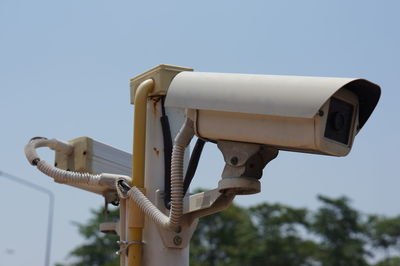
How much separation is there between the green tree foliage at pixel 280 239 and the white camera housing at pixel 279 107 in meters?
51.0

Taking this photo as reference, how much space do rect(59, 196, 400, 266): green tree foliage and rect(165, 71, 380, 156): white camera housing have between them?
167ft

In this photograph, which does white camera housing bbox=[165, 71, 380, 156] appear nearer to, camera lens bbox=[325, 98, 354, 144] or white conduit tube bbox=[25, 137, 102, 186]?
camera lens bbox=[325, 98, 354, 144]

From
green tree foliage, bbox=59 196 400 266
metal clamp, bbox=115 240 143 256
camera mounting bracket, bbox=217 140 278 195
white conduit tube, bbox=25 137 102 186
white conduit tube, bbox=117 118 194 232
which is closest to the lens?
camera mounting bracket, bbox=217 140 278 195

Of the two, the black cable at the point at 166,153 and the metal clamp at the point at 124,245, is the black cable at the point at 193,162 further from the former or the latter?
the metal clamp at the point at 124,245

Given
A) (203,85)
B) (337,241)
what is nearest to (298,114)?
(203,85)

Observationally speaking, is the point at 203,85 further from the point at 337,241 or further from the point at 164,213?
the point at 337,241

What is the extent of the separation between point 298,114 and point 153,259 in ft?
3.79

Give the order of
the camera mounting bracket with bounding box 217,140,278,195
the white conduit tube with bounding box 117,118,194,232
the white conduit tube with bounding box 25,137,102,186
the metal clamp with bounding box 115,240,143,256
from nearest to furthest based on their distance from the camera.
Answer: the camera mounting bracket with bounding box 217,140,278,195 < the white conduit tube with bounding box 117,118,194,232 < the metal clamp with bounding box 115,240,143,256 < the white conduit tube with bounding box 25,137,102,186

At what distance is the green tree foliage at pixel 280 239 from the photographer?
5569cm

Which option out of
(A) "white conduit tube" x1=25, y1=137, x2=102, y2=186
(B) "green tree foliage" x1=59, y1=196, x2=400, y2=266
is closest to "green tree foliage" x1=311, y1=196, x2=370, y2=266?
(B) "green tree foliage" x1=59, y1=196, x2=400, y2=266

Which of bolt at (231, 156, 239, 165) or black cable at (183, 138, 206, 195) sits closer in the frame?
bolt at (231, 156, 239, 165)

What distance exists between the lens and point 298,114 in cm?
311

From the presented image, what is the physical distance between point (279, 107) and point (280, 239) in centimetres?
5349

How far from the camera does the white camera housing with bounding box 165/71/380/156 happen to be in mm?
3133
